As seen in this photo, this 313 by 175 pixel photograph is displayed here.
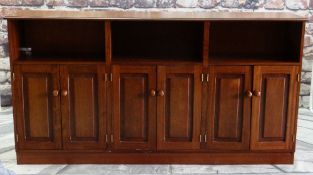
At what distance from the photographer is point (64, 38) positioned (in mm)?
2467

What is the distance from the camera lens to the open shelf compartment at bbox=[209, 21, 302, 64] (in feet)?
7.96

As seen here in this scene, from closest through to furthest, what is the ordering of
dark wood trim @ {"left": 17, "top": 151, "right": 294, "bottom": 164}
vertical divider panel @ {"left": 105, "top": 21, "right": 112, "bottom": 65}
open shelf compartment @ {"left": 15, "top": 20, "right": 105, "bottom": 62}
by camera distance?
vertical divider panel @ {"left": 105, "top": 21, "right": 112, "bottom": 65} → dark wood trim @ {"left": 17, "top": 151, "right": 294, "bottom": 164} → open shelf compartment @ {"left": 15, "top": 20, "right": 105, "bottom": 62}

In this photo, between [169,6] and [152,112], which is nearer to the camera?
[152,112]

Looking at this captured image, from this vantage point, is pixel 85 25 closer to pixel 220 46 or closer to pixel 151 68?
pixel 151 68

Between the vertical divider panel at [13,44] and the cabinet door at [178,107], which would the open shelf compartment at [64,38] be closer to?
the vertical divider panel at [13,44]

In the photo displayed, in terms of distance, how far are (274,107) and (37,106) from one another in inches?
52.7

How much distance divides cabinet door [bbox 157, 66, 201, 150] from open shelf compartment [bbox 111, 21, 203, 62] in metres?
0.29

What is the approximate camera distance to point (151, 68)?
217 cm

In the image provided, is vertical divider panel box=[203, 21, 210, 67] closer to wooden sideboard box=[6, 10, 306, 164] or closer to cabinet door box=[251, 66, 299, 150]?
wooden sideboard box=[6, 10, 306, 164]

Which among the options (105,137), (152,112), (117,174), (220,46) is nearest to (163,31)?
(220,46)

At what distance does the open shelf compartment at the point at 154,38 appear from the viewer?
2.47m

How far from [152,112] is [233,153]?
532 mm

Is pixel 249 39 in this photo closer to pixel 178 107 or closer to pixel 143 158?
pixel 178 107

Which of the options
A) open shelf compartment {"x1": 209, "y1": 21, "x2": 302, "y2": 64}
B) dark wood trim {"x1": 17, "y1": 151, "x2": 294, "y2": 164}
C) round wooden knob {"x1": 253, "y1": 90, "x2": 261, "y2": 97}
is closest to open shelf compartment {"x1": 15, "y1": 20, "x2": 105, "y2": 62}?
dark wood trim {"x1": 17, "y1": 151, "x2": 294, "y2": 164}
